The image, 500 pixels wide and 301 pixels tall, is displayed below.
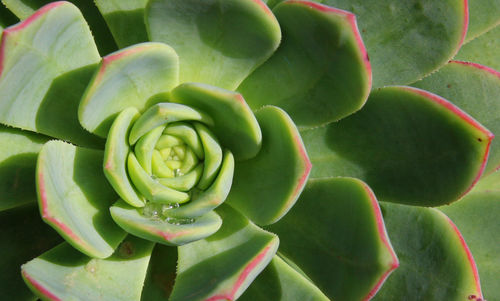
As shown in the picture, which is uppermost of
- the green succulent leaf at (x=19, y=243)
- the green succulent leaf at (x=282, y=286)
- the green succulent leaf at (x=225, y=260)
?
the green succulent leaf at (x=225, y=260)

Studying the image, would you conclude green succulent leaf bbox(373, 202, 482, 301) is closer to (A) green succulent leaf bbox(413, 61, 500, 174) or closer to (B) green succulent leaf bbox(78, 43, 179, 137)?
(A) green succulent leaf bbox(413, 61, 500, 174)

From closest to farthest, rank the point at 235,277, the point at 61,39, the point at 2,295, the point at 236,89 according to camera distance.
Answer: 1. the point at 235,277
2. the point at 61,39
3. the point at 2,295
4. the point at 236,89

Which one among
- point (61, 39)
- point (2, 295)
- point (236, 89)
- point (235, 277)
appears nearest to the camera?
point (235, 277)

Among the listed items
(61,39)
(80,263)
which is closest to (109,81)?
(61,39)

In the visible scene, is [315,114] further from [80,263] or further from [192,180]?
[80,263]

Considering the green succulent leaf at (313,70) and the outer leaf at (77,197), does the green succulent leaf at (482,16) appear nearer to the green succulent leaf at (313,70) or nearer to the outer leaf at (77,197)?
the green succulent leaf at (313,70)

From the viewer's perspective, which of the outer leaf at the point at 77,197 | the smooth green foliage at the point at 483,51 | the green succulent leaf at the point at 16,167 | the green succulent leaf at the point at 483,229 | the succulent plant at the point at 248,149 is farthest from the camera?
the smooth green foliage at the point at 483,51

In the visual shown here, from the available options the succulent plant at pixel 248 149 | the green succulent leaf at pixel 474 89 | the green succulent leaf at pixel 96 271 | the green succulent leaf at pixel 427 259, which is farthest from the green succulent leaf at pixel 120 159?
the green succulent leaf at pixel 474 89
